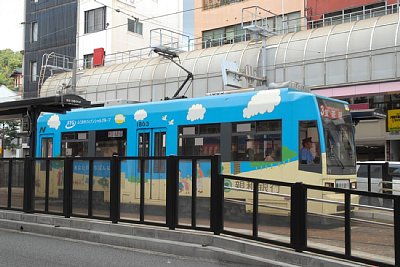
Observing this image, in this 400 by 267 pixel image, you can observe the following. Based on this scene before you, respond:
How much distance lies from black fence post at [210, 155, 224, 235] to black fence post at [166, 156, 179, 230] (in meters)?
0.89

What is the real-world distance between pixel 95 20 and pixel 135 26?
3823 millimetres

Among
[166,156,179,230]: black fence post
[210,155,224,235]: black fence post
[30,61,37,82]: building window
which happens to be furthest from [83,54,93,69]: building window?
[210,155,224,235]: black fence post

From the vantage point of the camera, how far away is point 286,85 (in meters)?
13.0

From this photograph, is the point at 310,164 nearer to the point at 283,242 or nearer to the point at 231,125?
the point at 231,125

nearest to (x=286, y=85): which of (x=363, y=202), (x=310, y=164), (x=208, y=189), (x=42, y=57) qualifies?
(x=310, y=164)

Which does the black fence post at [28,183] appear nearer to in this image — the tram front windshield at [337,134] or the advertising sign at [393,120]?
the tram front windshield at [337,134]

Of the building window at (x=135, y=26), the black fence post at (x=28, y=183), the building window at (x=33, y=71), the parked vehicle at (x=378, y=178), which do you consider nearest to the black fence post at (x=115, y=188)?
the black fence post at (x=28, y=183)

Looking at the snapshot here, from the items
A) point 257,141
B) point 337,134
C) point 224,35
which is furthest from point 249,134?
point 224,35

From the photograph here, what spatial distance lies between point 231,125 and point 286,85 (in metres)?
1.78

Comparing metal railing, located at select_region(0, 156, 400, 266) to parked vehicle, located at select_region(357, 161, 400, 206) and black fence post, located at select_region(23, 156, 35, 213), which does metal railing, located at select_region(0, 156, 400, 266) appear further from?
parked vehicle, located at select_region(357, 161, 400, 206)

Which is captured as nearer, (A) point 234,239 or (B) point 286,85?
(A) point 234,239

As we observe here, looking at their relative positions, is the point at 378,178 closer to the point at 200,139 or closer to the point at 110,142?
the point at 200,139

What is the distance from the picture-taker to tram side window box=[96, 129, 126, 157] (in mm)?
15250

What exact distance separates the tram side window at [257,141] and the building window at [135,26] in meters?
33.1
